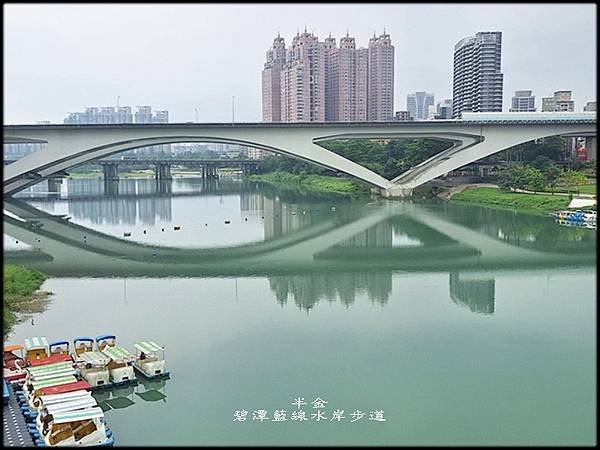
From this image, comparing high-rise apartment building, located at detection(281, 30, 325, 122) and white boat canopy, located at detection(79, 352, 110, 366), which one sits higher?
high-rise apartment building, located at detection(281, 30, 325, 122)

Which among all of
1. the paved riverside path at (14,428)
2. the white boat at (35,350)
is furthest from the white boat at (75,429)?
the white boat at (35,350)

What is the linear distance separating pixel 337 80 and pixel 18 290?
96.2 feet

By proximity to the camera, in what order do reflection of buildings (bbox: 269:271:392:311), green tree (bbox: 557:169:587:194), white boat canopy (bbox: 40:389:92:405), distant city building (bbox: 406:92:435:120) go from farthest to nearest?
distant city building (bbox: 406:92:435:120), green tree (bbox: 557:169:587:194), reflection of buildings (bbox: 269:271:392:311), white boat canopy (bbox: 40:389:92:405)

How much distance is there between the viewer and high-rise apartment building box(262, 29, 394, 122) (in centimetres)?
3400

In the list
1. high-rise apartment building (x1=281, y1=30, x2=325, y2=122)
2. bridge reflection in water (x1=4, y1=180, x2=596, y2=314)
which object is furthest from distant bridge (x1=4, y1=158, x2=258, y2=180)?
bridge reflection in water (x1=4, y1=180, x2=596, y2=314)

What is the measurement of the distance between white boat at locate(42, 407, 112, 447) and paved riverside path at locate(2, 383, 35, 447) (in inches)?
3.9

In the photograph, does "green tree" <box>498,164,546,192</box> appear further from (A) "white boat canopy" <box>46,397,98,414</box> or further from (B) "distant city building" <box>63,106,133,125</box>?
(B) "distant city building" <box>63,106,133,125</box>

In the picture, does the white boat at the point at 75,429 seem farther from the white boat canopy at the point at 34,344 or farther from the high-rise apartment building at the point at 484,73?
the high-rise apartment building at the point at 484,73

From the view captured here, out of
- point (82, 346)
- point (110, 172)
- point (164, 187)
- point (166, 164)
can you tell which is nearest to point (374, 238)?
point (82, 346)

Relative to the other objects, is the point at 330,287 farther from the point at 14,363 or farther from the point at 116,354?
the point at 14,363

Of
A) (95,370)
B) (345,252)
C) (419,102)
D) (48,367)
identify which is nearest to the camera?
(48,367)

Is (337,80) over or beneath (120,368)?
over

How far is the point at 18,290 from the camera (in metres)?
7.11

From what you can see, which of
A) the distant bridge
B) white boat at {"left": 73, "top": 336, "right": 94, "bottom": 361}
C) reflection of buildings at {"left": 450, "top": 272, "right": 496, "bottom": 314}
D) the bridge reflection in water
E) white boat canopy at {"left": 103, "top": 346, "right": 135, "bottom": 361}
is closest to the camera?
white boat canopy at {"left": 103, "top": 346, "right": 135, "bottom": 361}
